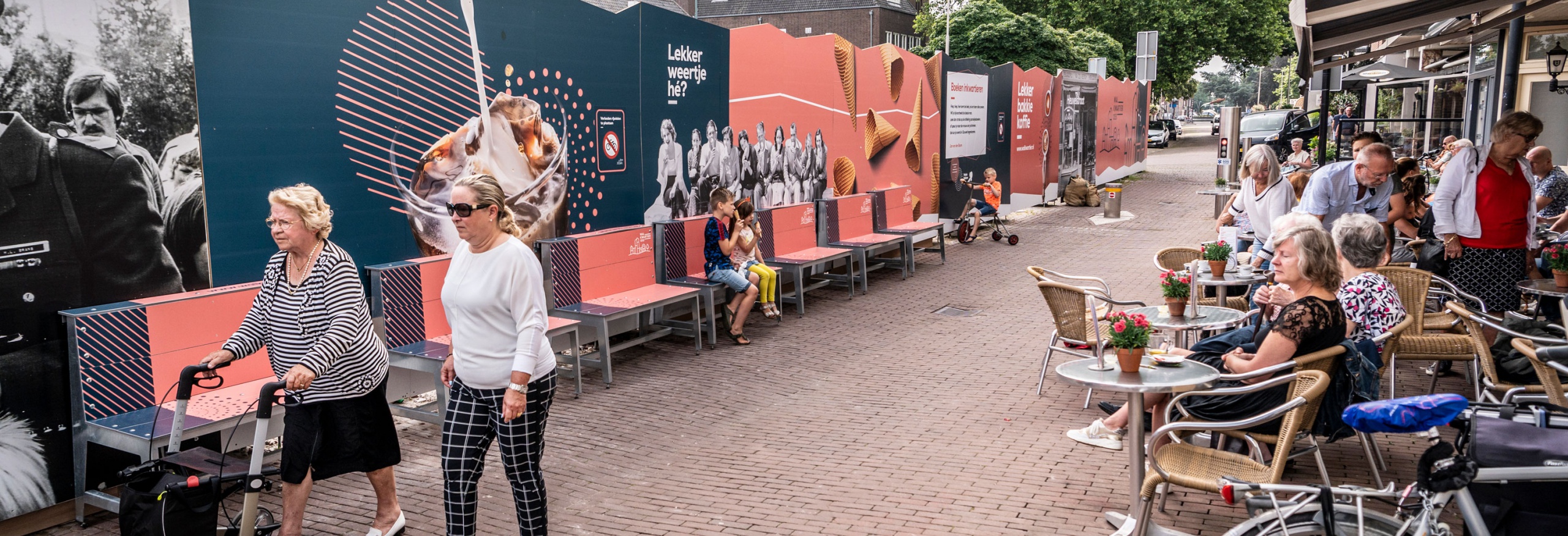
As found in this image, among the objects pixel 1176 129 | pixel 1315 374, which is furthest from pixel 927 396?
pixel 1176 129

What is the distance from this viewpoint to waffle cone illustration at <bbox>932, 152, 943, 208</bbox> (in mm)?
Answer: 15844

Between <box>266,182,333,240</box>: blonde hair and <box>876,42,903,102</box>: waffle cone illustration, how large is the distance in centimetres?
1027

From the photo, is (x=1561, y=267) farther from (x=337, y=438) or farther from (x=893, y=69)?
(x=893, y=69)

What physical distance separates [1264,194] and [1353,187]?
0.62 meters

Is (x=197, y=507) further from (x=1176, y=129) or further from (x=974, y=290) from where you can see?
(x=1176, y=129)

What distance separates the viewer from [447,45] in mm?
7410

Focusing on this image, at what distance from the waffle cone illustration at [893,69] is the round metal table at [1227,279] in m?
7.30

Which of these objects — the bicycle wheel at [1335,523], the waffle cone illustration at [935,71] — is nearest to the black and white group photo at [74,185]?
the bicycle wheel at [1335,523]

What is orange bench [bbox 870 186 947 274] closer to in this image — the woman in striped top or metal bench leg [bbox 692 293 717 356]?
metal bench leg [bbox 692 293 717 356]

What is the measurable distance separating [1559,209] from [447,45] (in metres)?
10.0

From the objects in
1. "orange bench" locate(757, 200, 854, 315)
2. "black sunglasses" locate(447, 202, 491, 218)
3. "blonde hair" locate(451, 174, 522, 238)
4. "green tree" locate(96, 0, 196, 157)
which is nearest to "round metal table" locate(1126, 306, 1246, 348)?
"blonde hair" locate(451, 174, 522, 238)

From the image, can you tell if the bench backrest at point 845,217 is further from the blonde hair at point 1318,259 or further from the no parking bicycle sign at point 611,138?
the blonde hair at point 1318,259

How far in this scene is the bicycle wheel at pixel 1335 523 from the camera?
3.11 metres

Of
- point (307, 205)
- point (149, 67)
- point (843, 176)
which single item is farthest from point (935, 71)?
point (307, 205)
